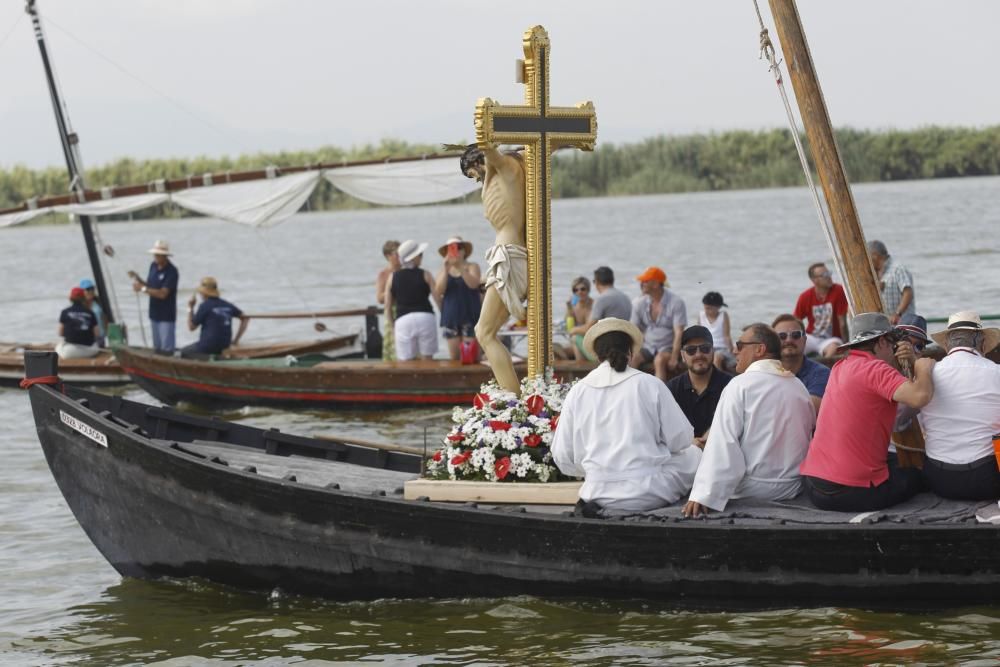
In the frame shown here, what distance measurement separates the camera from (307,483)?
8734 millimetres

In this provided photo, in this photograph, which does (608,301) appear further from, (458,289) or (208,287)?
(208,287)

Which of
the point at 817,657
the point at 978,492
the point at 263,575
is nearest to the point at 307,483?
the point at 263,575

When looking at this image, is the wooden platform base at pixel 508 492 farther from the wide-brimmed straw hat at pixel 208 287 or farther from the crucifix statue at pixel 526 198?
the wide-brimmed straw hat at pixel 208 287

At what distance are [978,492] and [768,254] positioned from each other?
3860 cm

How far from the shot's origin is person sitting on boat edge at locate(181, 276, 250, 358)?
1789cm

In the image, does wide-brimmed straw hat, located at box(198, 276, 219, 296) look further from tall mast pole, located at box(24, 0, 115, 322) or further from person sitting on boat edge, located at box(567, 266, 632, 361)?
person sitting on boat edge, located at box(567, 266, 632, 361)

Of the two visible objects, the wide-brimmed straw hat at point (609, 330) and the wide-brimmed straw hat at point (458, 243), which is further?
the wide-brimmed straw hat at point (458, 243)

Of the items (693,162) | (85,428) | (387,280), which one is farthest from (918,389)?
(693,162)

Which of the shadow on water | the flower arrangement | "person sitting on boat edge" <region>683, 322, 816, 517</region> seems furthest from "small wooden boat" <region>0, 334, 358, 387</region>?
"person sitting on boat edge" <region>683, 322, 816, 517</region>

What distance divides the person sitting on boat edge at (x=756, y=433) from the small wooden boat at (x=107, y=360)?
11.8 metres

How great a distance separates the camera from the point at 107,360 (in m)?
20.2

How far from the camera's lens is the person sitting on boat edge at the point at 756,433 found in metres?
7.45

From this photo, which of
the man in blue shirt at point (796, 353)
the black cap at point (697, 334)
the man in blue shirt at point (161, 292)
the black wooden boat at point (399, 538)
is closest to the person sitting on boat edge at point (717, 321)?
the black wooden boat at point (399, 538)

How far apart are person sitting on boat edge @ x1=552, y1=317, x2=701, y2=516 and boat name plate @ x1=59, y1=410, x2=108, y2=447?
125 inches
